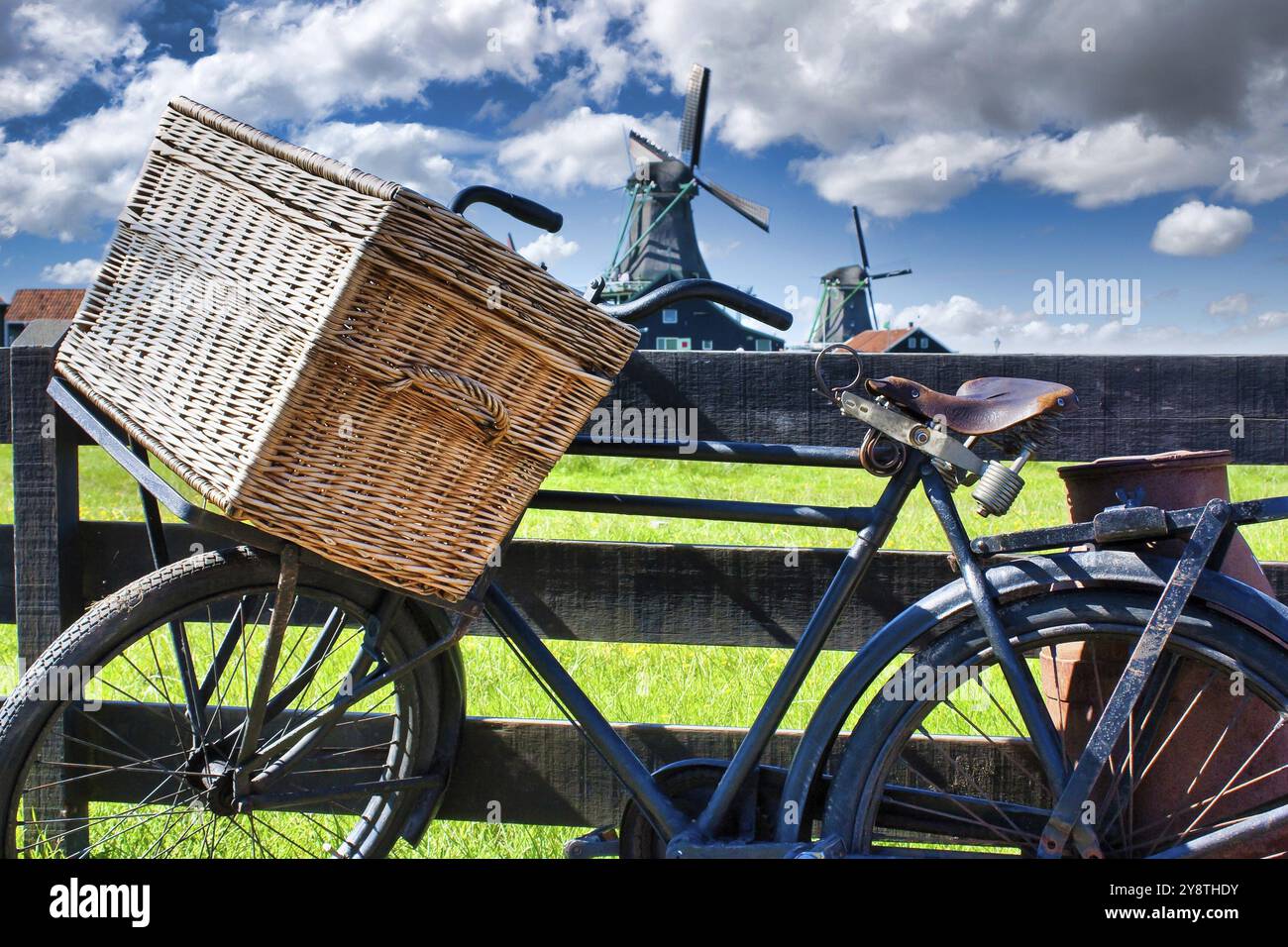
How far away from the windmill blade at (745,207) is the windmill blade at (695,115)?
161cm

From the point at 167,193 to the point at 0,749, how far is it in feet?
3.42

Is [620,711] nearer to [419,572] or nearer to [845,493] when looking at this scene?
[419,572]

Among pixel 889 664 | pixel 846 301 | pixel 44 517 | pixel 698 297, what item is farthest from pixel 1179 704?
pixel 846 301

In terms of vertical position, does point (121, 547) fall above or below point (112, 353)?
below

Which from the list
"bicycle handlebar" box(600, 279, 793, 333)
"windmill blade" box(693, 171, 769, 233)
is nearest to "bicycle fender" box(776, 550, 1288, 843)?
"bicycle handlebar" box(600, 279, 793, 333)

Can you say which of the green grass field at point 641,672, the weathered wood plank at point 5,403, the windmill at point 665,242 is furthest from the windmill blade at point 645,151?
the weathered wood plank at point 5,403

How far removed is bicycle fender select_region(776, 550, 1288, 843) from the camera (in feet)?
5.17

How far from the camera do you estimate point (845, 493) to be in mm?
8555

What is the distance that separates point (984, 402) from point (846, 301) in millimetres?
46279

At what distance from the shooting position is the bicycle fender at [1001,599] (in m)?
1.58

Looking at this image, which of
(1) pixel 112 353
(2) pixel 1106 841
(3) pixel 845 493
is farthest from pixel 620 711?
(3) pixel 845 493

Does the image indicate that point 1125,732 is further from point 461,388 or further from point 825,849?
point 461,388

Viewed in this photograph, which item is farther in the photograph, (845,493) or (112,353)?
(845,493)

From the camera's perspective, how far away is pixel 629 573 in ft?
7.57
